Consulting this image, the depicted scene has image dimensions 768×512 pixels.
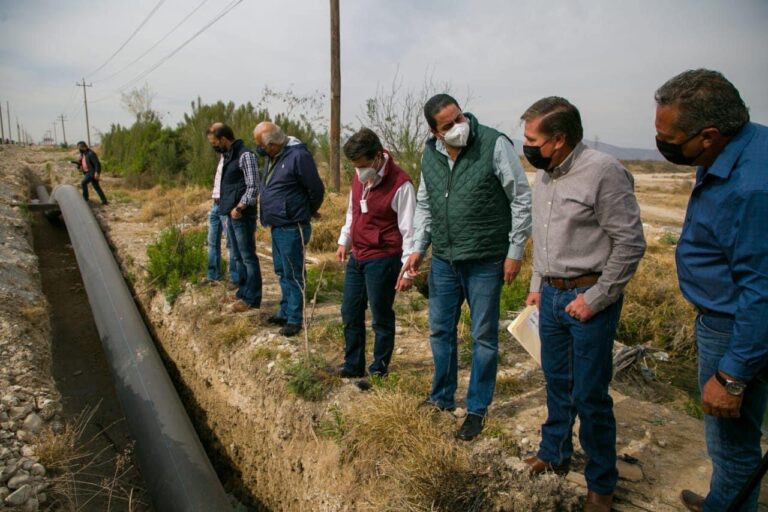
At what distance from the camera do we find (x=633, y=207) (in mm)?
2031

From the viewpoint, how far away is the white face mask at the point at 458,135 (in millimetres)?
2566

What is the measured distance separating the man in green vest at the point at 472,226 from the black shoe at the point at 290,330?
1890 millimetres

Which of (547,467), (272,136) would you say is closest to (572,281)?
(547,467)

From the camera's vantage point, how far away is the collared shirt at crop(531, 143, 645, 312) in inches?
79.9

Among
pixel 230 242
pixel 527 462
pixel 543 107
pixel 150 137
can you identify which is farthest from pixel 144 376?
pixel 150 137

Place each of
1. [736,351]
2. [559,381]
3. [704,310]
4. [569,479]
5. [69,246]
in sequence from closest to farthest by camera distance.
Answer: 1. [736,351]
2. [704,310]
3. [559,381]
4. [569,479]
5. [69,246]

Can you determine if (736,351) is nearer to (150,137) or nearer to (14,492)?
(14,492)

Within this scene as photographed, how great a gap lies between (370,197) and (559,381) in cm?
155

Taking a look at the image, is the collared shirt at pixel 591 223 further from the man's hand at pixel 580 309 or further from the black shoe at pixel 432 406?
the black shoe at pixel 432 406

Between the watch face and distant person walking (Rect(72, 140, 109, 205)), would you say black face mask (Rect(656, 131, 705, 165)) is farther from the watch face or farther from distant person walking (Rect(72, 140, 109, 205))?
distant person walking (Rect(72, 140, 109, 205))

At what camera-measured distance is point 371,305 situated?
3375mm

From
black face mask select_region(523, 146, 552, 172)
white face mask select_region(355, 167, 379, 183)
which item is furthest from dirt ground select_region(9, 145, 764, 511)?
black face mask select_region(523, 146, 552, 172)

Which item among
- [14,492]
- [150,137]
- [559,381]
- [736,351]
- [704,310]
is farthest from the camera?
[150,137]

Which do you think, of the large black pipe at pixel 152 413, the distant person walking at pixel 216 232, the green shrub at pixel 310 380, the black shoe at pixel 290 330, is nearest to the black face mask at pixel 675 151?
the green shrub at pixel 310 380
